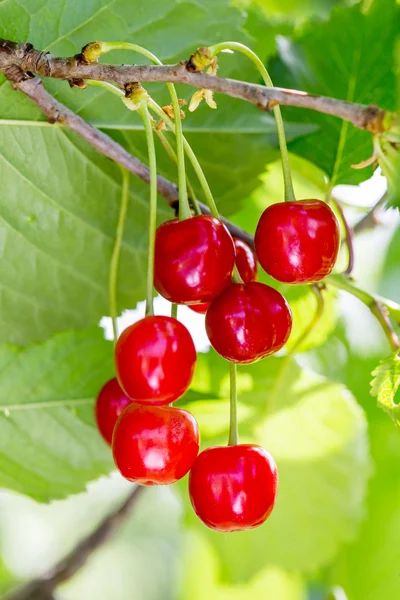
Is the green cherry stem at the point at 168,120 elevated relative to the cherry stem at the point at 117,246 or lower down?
elevated

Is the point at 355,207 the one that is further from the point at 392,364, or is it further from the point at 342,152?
the point at 392,364

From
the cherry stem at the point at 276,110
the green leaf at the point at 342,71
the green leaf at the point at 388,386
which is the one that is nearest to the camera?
the cherry stem at the point at 276,110

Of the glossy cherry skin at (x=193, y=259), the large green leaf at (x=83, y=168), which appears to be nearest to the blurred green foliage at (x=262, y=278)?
the large green leaf at (x=83, y=168)

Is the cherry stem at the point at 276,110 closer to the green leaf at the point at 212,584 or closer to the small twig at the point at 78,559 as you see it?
the small twig at the point at 78,559

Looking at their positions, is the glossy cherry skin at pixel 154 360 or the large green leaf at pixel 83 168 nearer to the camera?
the glossy cherry skin at pixel 154 360

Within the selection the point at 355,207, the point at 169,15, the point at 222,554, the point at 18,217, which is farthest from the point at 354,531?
the point at 169,15

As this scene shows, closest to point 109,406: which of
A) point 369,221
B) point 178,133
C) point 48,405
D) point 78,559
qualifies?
point 48,405

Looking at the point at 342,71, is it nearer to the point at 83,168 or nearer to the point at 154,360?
the point at 83,168
